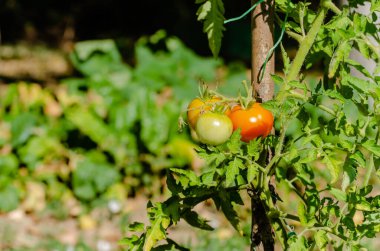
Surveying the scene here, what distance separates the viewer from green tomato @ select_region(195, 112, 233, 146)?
6.08 feet

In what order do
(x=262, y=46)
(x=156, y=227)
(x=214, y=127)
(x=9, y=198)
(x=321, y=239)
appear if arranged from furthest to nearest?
(x=9, y=198) → (x=262, y=46) → (x=156, y=227) → (x=321, y=239) → (x=214, y=127)

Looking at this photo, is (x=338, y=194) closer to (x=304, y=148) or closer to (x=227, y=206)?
(x=304, y=148)

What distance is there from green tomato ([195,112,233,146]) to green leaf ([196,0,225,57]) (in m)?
0.28

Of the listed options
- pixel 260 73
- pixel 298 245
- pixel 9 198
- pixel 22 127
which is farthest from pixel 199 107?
pixel 22 127

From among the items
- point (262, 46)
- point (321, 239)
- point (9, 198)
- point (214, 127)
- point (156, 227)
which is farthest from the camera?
point (9, 198)

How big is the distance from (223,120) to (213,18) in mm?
343

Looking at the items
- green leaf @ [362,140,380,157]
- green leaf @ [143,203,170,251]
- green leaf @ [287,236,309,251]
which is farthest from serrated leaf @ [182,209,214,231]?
green leaf @ [362,140,380,157]

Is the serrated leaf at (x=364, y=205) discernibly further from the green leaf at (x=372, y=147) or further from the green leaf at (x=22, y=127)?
the green leaf at (x=22, y=127)

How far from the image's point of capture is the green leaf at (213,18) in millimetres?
2047

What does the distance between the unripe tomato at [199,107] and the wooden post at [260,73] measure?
0.24m

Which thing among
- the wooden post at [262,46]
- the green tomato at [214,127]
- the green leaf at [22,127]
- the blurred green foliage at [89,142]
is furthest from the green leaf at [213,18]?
the green leaf at [22,127]

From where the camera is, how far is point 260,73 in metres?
2.20

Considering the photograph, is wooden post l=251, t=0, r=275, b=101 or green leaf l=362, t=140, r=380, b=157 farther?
wooden post l=251, t=0, r=275, b=101

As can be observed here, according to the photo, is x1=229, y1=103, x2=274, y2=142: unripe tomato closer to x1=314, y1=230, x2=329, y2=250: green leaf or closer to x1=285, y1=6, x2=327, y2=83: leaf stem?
x1=285, y1=6, x2=327, y2=83: leaf stem
